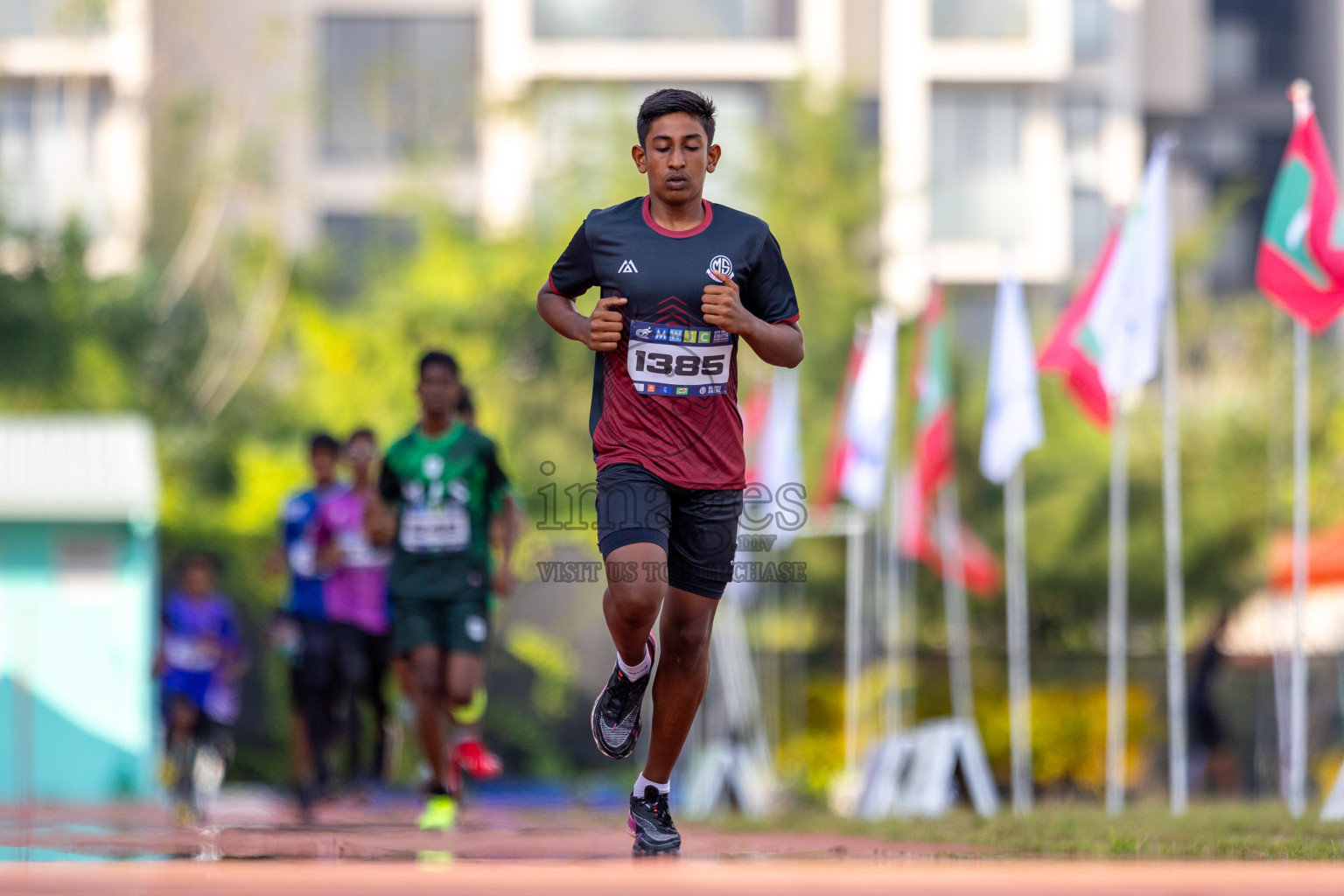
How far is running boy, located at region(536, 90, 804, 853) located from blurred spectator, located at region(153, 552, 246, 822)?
800cm

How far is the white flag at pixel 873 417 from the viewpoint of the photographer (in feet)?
57.1

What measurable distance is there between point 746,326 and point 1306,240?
759cm

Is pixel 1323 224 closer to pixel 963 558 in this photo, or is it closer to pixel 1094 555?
pixel 963 558

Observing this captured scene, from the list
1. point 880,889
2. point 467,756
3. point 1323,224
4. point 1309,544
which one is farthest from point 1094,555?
point 880,889

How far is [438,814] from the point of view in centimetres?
917

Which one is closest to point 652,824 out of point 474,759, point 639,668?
point 639,668

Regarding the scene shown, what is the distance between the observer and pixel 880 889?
4.32 m

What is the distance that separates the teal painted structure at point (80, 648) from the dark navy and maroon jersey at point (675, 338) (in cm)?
1414

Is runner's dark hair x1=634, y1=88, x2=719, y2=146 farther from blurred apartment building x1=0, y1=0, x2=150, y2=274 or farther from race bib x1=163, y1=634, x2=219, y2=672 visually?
blurred apartment building x1=0, y1=0, x2=150, y2=274

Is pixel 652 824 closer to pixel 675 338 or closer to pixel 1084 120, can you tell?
pixel 675 338

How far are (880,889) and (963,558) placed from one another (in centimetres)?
1816

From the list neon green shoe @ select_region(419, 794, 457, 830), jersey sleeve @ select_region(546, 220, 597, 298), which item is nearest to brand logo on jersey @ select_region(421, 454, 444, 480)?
neon green shoe @ select_region(419, 794, 457, 830)

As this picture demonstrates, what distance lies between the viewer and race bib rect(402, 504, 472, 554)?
965cm

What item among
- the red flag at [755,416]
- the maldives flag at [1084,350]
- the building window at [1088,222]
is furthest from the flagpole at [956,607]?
the building window at [1088,222]
